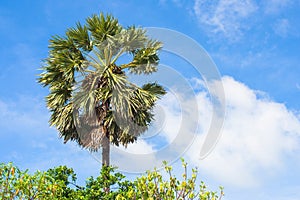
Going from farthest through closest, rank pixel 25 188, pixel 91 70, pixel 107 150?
pixel 91 70 → pixel 107 150 → pixel 25 188

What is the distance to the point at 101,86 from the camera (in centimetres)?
1659

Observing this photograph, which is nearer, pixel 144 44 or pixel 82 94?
pixel 82 94

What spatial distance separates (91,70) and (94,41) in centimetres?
124

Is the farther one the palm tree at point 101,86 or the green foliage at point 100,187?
the palm tree at point 101,86

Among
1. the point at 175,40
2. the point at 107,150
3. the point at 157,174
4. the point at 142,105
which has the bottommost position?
the point at 157,174

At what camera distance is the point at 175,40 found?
17.3 metres

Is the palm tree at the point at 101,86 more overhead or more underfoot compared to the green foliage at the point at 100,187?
more overhead

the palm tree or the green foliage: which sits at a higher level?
the palm tree

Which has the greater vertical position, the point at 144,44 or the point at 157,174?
the point at 144,44

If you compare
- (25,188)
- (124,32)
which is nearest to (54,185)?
(25,188)

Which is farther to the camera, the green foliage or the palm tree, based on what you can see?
the palm tree

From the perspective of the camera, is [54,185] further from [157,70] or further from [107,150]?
[157,70]

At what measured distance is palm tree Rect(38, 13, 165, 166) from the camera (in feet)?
52.9

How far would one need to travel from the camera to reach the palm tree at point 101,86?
16.1m
